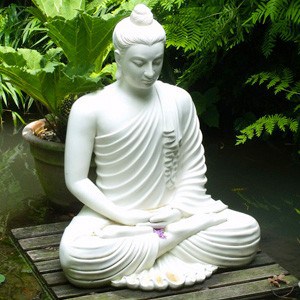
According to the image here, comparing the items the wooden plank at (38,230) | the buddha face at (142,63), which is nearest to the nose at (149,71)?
the buddha face at (142,63)

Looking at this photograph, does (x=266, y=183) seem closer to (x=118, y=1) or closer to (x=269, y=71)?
(x=269, y=71)

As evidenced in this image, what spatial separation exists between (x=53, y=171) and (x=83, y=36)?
3.05 feet

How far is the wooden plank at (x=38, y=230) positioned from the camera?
454 centimetres

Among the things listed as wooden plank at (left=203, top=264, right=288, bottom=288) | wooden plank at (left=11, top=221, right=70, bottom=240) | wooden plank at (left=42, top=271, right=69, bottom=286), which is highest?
wooden plank at (left=203, top=264, right=288, bottom=288)

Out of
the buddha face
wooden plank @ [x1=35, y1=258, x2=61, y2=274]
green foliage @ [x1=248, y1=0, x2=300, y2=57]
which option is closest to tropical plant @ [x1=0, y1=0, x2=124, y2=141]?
the buddha face

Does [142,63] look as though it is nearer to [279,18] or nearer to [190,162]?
[190,162]

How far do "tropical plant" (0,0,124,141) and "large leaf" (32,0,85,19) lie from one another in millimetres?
472

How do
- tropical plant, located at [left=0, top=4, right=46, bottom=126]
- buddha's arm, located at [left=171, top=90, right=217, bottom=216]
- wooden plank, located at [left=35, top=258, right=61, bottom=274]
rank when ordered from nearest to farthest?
wooden plank, located at [left=35, top=258, right=61, bottom=274] < buddha's arm, located at [left=171, top=90, right=217, bottom=216] < tropical plant, located at [left=0, top=4, right=46, bottom=126]

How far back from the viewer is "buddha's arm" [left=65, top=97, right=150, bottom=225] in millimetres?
4012

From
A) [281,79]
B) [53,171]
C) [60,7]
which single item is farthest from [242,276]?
[60,7]

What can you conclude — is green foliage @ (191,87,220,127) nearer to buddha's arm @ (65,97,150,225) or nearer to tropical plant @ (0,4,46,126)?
tropical plant @ (0,4,46,126)

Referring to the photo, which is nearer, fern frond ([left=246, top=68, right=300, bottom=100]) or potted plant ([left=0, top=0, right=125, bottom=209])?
potted plant ([left=0, top=0, right=125, bottom=209])

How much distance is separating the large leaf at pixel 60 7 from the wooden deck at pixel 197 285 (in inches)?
73.2

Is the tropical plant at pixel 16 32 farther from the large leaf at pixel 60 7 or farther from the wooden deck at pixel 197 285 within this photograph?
the wooden deck at pixel 197 285
